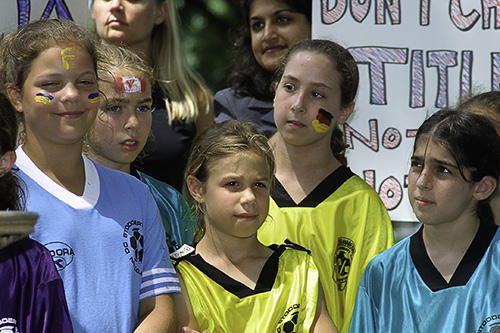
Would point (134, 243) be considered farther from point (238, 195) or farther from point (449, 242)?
point (449, 242)

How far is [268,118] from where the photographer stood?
4680 mm

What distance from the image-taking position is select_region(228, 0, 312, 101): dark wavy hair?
480 centimetres

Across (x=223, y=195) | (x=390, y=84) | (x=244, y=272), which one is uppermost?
(x=390, y=84)

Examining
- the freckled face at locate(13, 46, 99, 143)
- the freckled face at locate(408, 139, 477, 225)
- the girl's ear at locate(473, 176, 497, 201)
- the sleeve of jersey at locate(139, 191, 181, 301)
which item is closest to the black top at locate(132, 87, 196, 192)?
the sleeve of jersey at locate(139, 191, 181, 301)

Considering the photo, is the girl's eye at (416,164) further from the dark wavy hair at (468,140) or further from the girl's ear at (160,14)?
the girl's ear at (160,14)

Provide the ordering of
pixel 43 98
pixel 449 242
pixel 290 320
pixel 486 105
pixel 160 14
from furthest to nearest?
pixel 160 14 < pixel 486 105 < pixel 449 242 < pixel 290 320 < pixel 43 98

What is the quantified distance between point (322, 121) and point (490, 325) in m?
1.27

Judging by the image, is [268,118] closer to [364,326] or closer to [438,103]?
[438,103]

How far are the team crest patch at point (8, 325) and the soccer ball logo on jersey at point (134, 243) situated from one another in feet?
1.79

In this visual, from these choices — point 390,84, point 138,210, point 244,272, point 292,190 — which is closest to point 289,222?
point 292,190

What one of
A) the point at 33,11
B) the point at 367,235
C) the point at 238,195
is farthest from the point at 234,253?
the point at 33,11

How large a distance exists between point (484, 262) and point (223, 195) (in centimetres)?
111

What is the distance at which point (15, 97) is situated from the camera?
9.86 ft

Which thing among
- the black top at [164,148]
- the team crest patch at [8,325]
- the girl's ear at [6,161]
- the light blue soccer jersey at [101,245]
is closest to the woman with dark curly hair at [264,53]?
the black top at [164,148]
